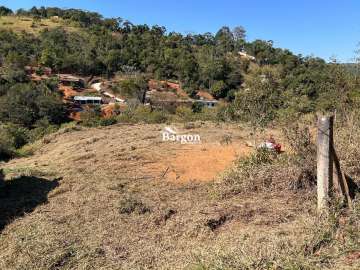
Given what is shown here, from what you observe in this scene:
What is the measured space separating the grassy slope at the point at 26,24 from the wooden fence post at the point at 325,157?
191ft

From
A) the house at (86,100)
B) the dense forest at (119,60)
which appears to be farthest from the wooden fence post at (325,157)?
the house at (86,100)

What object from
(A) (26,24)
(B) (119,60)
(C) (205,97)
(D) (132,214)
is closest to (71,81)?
(B) (119,60)

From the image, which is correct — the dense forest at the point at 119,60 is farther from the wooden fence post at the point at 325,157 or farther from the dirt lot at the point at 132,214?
the wooden fence post at the point at 325,157

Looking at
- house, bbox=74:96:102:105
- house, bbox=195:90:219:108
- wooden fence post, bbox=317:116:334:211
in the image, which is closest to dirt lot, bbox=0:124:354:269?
wooden fence post, bbox=317:116:334:211

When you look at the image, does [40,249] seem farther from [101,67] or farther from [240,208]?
[101,67]

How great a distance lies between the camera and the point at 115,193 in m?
7.50

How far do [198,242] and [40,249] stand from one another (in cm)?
194

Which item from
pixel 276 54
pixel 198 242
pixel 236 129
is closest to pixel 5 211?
pixel 198 242

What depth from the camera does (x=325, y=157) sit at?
5273 mm

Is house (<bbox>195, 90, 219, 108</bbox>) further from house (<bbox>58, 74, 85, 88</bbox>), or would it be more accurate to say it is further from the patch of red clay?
the patch of red clay

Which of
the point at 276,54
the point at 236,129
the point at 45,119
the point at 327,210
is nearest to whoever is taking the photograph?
the point at 327,210

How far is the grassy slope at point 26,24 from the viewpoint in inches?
2288

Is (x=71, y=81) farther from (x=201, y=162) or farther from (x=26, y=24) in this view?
(x=201, y=162)

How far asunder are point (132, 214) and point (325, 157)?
9.58 feet
